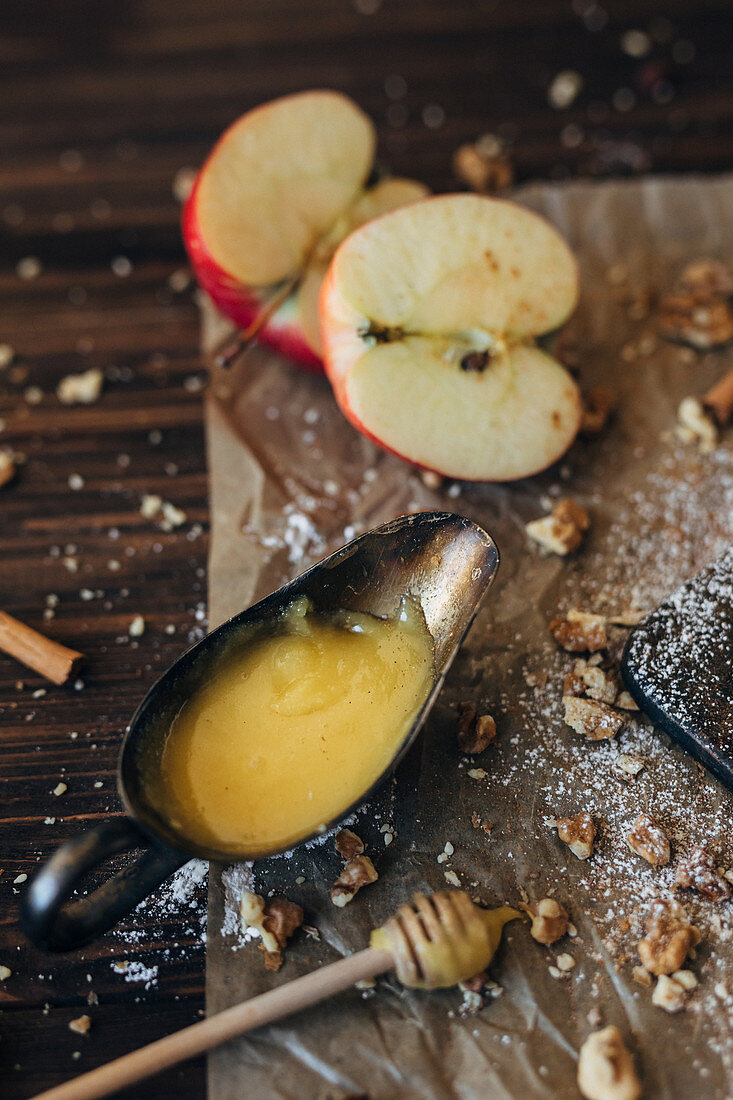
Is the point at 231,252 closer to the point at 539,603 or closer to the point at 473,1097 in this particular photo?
the point at 539,603

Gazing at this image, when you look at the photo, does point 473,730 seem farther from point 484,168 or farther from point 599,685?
point 484,168

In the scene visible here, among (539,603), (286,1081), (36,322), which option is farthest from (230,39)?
(286,1081)

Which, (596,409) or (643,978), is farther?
(596,409)

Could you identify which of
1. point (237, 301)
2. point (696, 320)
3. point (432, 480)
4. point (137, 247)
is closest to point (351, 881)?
point (432, 480)

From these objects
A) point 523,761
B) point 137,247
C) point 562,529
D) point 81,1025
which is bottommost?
point 81,1025

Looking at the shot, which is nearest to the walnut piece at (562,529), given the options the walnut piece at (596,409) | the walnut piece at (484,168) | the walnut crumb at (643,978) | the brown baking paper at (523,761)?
the brown baking paper at (523,761)

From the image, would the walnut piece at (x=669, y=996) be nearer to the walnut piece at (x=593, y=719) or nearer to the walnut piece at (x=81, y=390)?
the walnut piece at (x=593, y=719)
